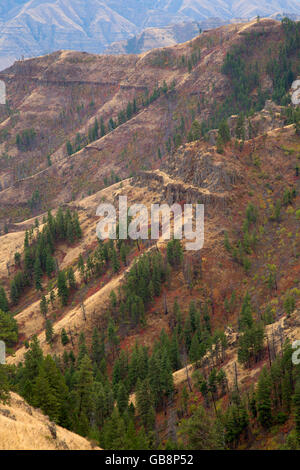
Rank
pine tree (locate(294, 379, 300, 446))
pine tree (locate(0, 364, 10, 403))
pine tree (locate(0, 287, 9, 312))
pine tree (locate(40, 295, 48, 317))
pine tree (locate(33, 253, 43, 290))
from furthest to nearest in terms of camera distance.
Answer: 1. pine tree (locate(33, 253, 43, 290))
2. pine tree (locate(0, 287, 9, 312))
3. pine tree (locate(40, 295, 48, 317))
4. pine tree (locate(294, 379, 300, 446))
5. pine tree (locate(0, 364, 10, 403))

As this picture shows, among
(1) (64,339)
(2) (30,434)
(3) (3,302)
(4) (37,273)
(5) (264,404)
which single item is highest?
(2) (30,434)

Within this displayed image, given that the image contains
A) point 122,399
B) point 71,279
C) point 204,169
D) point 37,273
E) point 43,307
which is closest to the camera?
point 122,399

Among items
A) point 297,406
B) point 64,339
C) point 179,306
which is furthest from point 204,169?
point 297,406

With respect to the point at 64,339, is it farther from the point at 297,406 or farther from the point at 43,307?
the point at 297,406

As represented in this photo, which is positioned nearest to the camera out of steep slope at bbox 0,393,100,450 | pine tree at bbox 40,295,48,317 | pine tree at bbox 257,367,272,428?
steep slope at bbox 0,393,100,450

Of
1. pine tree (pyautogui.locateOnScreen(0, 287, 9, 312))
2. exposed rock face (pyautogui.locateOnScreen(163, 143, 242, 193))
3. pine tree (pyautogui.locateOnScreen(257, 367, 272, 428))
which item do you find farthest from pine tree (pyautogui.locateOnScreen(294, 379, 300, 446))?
pine tree (pyautogui.locateOnScreen(0, 287, 9, 312))

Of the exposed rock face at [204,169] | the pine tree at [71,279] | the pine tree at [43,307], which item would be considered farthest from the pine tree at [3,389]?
the exposed rock face at [204,169]

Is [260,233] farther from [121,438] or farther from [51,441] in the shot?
[51,441]

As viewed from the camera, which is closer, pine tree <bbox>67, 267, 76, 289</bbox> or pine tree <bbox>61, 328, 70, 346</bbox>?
pine tree <bbox>61, 328, 70, 346</bbox>

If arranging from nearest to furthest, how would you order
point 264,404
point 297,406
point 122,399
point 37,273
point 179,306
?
point 297,406 < point 264,404 < point 122,399 < point 179,306 < point 37,273

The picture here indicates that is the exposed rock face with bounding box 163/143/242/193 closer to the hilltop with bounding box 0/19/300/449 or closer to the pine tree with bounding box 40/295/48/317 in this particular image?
the hilltop with bounding box 0/19/300/449

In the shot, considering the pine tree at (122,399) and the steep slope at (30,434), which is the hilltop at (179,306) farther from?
the steep slope at (30,434)
